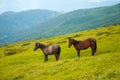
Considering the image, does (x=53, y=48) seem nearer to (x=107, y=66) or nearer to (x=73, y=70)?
(x=73, y=70)

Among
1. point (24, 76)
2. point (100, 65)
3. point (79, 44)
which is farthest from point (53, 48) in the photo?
point (100, 65)

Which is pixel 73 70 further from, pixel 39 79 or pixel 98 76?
pixel 98 76

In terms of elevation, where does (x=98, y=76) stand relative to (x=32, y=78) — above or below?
above

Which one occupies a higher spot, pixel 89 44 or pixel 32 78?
pixel 89 44

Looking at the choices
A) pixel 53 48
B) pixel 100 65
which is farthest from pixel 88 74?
pixel 53 48

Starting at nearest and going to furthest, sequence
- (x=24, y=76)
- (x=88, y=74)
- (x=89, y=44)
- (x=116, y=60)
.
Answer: (x=88, y=74) → (x=116, y=60) → (x=24, y=76) → (x=89, y=44)

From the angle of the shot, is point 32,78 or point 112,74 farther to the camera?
point 32,78

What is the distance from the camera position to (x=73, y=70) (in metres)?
22.9

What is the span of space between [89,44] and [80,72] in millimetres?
11114

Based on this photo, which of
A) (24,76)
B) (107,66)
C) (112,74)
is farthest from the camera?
(24,76)

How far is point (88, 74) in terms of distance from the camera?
19.4m

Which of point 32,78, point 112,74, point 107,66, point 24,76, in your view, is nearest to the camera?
point 112,74

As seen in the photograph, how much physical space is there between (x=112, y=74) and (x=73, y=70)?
5.99 meters

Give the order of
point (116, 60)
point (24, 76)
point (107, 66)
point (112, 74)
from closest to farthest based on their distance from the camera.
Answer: point (112, 74) < point (107, 66) < point (116, 60) < point (24, 76)
